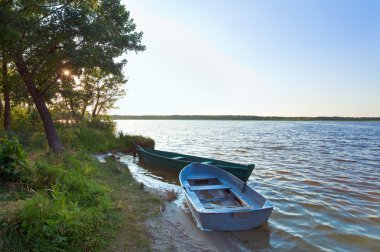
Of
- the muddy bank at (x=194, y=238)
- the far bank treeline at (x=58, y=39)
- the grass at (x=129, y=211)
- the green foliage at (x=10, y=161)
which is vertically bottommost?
the muddy bank at (x=194, y=238)

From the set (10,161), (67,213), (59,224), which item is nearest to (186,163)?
(10,161)

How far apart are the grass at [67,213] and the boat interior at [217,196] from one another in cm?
146

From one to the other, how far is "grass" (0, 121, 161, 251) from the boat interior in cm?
146

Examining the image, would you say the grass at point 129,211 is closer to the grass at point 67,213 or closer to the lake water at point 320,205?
the grass at point 67,213

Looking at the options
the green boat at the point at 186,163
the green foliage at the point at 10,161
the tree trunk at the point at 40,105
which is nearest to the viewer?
the green foliage at the point at 10,161

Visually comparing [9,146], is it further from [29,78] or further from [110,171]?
[29,78]

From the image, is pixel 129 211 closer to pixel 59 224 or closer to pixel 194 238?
pixel 194 238

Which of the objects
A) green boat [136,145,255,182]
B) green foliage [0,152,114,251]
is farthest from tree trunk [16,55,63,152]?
green foliage [0,152,114,251]

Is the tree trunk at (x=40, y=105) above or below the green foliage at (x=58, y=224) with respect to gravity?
above

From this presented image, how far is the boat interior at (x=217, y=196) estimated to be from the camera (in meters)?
8.23

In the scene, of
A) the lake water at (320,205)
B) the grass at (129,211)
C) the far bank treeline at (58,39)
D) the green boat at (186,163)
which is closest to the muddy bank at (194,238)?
the lake water at (320,205)

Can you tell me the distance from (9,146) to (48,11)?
24.0 ft

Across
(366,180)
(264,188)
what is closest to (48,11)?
(264,188)

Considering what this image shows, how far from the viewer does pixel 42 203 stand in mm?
4516
